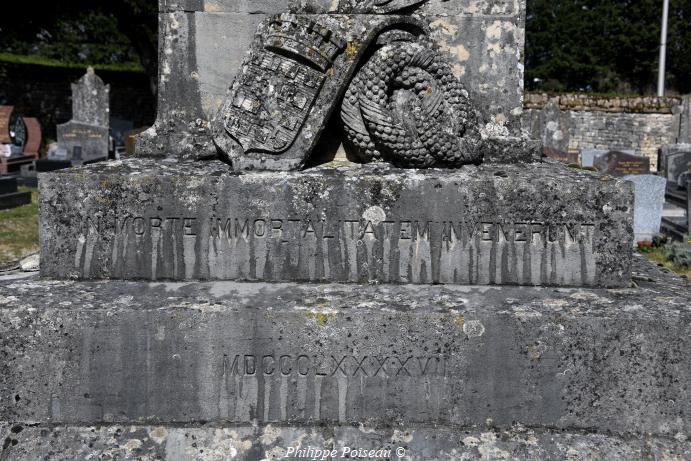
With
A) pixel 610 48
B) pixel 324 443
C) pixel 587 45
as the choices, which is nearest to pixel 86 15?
pixel 324 443

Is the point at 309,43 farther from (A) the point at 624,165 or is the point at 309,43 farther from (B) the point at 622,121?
(B) the point at 622,121

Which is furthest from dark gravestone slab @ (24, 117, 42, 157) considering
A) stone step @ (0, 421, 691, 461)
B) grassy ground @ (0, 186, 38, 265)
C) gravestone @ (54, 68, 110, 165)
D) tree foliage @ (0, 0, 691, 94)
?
tree foliage @ (0, 0, 691, 94)

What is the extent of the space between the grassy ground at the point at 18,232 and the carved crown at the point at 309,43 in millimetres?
5798

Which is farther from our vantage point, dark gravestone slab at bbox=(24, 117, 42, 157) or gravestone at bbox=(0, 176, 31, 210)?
dark gravestone slab at bbox=(24, 117, 42, 157)

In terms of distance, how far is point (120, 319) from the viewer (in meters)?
3.24

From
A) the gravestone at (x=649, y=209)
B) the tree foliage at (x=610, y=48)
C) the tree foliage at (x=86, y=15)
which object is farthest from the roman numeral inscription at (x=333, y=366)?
the tree foliage at (x=610, y=48)

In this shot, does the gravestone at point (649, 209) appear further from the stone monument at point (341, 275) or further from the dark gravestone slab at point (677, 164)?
the dark gravestone slab at point (677, 164)

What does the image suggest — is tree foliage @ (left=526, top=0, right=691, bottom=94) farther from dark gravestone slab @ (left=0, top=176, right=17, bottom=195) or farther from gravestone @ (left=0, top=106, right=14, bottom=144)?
dark gravestone slab @ (left=0, top=176, right=17, bottom=195)

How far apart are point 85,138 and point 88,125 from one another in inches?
15.9

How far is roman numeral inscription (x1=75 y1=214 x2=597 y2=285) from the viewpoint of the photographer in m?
3.54

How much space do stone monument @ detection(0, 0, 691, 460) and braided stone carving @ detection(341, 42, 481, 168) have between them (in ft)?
0.04

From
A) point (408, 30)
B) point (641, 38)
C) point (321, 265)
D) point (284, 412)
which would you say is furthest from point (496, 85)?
point (641, 38)

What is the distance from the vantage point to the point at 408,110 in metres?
3.77

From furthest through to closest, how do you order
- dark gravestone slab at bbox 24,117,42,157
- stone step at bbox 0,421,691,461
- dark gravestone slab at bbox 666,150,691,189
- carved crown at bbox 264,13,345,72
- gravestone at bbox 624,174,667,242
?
dark gravestone slab at bbox 24,117,42,157 → dark gravestone slab at bbox 666,150,691,189 → gravestone at bbox 624,174,667,242 → carved crown at bbox 264,13,345,72 → stone step at bbox 0,421,691,461
